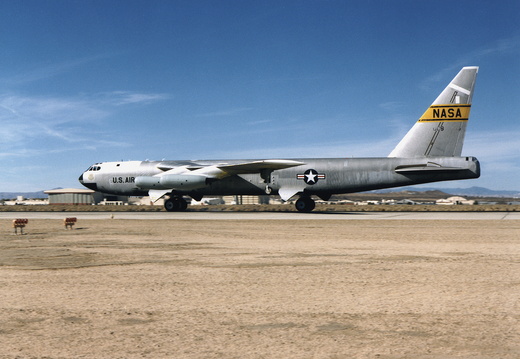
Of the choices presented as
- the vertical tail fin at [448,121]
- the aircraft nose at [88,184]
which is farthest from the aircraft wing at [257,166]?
the aircraft nose at [88,184]

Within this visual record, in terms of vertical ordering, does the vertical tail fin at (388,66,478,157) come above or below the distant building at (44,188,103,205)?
above

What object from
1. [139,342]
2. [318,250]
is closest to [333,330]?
[139,342]

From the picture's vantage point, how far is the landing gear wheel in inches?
1362

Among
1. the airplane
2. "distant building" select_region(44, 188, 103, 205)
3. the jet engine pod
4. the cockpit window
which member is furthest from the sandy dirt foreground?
"distant building" select_region(44, 188, 103, 205)

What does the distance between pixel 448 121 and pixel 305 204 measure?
1131 centimetres

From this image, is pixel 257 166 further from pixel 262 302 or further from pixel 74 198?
pixel 74 198

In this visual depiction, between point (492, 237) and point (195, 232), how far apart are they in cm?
1137

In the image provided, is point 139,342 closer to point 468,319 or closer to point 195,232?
point 468,319

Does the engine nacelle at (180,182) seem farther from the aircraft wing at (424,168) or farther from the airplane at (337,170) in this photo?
the aircraft wing at (424,168)

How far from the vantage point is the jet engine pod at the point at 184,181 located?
34469 millimetres

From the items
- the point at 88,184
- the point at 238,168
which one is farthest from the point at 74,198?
the point at 238,168

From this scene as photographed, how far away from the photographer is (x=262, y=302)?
730cm

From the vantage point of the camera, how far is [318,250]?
44.3 ft

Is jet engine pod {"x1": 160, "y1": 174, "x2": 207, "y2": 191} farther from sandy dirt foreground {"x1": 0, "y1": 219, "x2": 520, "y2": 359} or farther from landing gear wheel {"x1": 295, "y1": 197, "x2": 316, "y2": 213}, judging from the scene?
sandy dirt foreground {"x1": 0, "y1": 219, "x2": 520, "y2": 359}
